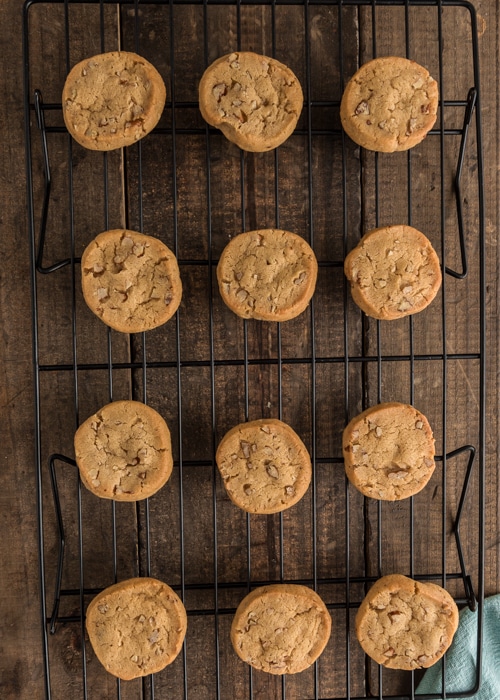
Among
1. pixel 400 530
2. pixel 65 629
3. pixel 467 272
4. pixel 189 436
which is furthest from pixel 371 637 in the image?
pixel 467 272

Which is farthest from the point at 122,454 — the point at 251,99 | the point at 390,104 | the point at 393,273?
the point at 390,104

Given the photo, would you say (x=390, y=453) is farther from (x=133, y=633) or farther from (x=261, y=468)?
(x=133, y=633)

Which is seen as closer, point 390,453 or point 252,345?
point 390,453

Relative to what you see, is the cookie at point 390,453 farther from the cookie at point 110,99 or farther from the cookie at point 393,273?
the cookie at point 110,99

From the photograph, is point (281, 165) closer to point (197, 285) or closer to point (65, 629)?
point (197, 285)

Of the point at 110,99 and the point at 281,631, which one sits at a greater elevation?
the point at 110,99
